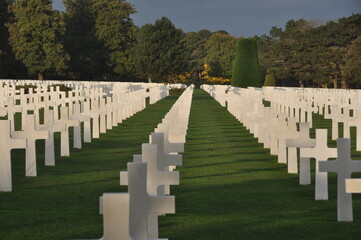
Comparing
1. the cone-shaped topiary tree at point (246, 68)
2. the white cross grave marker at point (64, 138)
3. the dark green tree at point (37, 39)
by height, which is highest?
the dark green tree at point (37, 39)

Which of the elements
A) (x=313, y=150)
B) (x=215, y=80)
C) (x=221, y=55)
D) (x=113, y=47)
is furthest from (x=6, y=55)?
(x=313, y=150)

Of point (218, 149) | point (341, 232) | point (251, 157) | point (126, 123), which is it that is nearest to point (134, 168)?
point (341, 232)

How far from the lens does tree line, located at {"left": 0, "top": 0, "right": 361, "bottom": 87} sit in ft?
302

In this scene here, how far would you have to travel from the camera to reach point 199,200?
9844mm

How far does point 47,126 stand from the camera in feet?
46.0

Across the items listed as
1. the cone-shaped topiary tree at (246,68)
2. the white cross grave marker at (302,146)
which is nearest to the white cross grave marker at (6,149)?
the white cross grave marker at (302,146)

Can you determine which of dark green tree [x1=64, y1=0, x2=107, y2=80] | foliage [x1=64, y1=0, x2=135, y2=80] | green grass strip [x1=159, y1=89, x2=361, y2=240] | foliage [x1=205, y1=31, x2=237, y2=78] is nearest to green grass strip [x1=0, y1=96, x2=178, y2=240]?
green grass strip [x1=159, y1=89, x2=361, y2=240]

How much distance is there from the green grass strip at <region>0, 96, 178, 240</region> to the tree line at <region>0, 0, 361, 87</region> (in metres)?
76.0

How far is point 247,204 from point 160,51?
303 feet

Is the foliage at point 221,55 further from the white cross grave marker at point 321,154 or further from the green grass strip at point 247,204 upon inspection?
the white cross grave marker at point 321,154

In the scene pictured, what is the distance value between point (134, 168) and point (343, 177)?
3.65 m

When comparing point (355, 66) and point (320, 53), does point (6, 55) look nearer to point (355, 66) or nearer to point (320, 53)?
point (320, 53)

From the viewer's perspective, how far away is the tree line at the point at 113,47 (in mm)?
92000

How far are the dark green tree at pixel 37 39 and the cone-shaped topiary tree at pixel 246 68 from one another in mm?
28285
